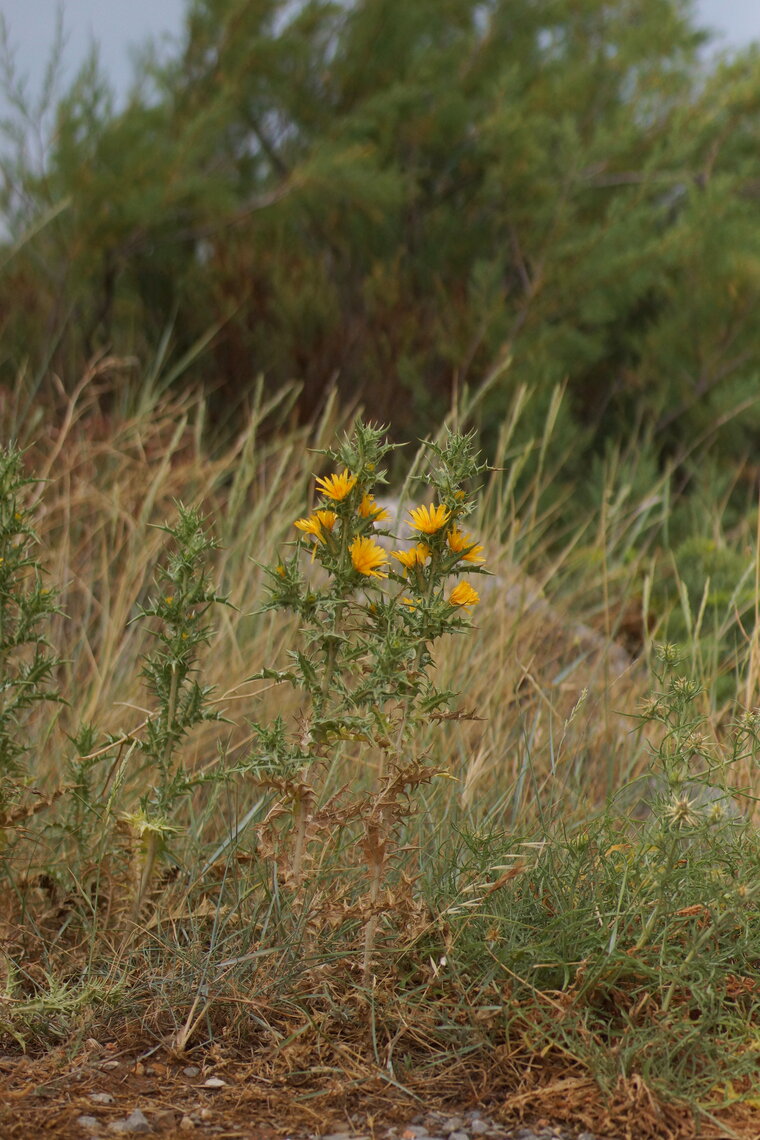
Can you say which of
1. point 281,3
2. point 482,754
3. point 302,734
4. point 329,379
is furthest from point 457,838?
point 281,3

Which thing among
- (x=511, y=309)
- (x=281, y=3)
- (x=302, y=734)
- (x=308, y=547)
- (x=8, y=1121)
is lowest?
(x=511, y=309)

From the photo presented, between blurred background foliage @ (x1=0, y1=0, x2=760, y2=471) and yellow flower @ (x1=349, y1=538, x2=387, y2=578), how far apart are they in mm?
3663

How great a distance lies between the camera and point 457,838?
2.54 metres

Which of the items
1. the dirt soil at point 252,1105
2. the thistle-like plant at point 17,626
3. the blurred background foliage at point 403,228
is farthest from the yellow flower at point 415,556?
the blurred background foliage at point 403,228

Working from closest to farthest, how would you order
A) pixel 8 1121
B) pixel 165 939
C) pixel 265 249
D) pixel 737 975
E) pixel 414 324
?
pixel 8 1121, pixel 737 975, pixel 165 939, pixel 414 324, pixel 265 249

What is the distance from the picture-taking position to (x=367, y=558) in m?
2.04

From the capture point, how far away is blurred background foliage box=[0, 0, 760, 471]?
6008mm

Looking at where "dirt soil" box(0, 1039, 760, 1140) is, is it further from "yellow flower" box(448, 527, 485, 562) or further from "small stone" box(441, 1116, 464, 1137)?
"yellow flower" box(448, 527, 485, 562)

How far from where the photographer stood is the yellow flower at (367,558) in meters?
2.03

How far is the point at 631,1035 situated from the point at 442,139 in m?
5.75

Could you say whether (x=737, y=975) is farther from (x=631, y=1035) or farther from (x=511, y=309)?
(x=511, y=309)

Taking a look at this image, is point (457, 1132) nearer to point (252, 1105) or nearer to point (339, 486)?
point (252, 1105)

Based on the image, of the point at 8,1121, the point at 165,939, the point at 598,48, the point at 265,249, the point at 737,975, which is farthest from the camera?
the point at 598,48

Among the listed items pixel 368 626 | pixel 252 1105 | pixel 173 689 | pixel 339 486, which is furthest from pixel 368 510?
pixel 252 1105
